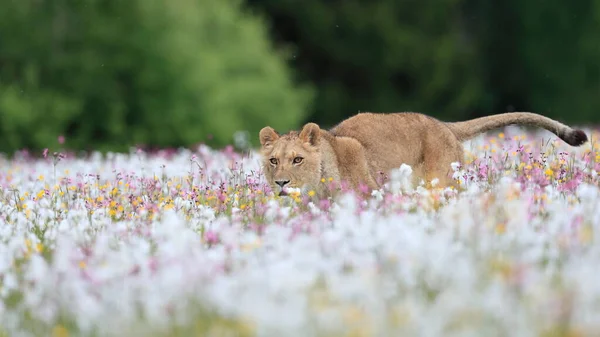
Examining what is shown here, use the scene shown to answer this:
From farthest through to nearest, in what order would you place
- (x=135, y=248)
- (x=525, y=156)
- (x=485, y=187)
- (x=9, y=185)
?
(x=9, y=185)
(x=525, y=156)
(x=485, y=187)
(x=135, y=248)

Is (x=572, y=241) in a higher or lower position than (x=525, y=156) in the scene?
lower

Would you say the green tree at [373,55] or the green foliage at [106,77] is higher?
the green tree at [373,55]

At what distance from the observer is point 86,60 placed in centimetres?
2352

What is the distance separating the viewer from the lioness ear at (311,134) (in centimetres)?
1000

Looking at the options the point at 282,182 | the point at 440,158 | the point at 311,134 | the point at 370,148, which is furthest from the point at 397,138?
the point at 282,182

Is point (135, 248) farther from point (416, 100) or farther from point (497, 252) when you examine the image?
point (416, 100)

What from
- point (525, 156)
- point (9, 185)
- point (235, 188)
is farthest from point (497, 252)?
point (9, 185)

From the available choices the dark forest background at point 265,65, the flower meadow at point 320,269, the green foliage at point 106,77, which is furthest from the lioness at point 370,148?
the green foliage at point 106,77

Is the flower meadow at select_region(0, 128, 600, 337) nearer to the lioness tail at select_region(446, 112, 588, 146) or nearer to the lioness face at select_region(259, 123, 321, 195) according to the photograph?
the lioness face at select_region(259, 123, 321, 195)

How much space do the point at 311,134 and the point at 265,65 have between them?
69.0 feet

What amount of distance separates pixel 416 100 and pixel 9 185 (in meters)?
27.5

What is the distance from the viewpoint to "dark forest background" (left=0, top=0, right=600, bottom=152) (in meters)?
23.4

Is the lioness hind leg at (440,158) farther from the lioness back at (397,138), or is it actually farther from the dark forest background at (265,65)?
the dark forest background at (265,65)

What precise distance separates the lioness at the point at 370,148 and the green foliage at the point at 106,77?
12.4 m
